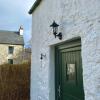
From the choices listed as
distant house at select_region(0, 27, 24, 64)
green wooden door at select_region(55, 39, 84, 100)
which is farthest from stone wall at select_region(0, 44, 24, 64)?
green wooden door at select_region(55, 39, 84, 100)

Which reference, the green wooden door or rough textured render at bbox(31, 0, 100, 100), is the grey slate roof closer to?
rough textured render at bbox(31, 0, 100, 100)

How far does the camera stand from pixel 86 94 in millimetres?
3914

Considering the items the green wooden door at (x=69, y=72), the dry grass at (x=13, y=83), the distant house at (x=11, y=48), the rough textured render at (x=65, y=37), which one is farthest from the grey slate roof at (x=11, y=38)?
the green wooden door at (x=69, y=72)

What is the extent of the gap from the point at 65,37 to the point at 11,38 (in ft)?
107

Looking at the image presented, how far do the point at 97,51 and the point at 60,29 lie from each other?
1.64m

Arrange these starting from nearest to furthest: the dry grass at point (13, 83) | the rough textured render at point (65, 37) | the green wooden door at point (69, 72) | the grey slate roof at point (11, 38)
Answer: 1. the rough textured render at point (65, 37)
2. the green wooden door at point (69, 72)
3. the dry grass at point (13, 83)
4. the grey slate roof at point (11, 38)

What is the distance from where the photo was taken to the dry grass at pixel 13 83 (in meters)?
11.8

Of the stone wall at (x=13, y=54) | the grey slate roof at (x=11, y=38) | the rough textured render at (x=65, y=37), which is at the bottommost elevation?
the rough textured render at (x=65, y=37)

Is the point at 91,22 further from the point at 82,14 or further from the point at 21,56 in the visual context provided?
the point at 21,56

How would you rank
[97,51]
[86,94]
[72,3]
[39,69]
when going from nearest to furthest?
[97,51] → [86,94] → [72,3] → [39,69]

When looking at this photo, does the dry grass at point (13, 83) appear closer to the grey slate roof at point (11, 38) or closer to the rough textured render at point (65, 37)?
the rough textured render at point (65, 37)

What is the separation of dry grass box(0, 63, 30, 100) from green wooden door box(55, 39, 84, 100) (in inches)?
260

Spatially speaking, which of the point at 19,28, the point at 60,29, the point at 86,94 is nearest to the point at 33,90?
the point at 60,29

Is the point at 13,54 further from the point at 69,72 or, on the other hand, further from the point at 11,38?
the point at 69,72
